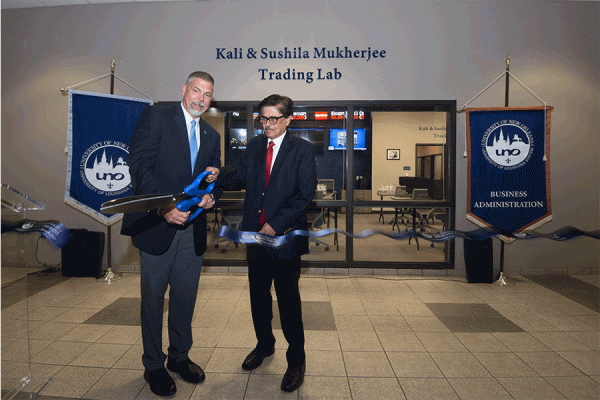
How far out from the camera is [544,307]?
3678 millimetres

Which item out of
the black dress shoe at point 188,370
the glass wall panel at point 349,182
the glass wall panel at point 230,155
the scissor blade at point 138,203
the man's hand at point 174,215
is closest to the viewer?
the scissor blade at point 138,203

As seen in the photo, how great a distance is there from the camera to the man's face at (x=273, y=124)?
7.09 feet

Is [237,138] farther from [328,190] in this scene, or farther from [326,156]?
[328,190]

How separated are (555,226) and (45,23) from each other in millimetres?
7614

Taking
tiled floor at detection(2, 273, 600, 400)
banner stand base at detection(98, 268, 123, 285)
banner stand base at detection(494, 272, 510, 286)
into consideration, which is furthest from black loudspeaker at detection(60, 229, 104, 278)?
banner stand base at detection(494, 272, 510, 286)

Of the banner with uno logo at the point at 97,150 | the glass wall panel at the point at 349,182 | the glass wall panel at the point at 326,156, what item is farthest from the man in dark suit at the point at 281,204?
the banner with uno logo at the point at 97,150

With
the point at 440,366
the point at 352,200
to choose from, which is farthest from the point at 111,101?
the point at 440,366

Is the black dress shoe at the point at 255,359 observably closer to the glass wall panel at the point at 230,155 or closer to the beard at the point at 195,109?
the beard at the point at 195,109

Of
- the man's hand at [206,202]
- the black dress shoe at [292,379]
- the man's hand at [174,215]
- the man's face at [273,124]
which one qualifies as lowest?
the black dress shoe at [292,379]

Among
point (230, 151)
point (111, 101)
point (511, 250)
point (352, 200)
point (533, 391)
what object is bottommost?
point (533, 391)

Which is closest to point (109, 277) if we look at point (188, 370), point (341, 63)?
point (188, 370)

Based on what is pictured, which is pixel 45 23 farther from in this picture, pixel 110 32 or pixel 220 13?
pixel 220 13

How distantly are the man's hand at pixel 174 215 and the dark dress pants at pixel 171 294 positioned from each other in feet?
0.98

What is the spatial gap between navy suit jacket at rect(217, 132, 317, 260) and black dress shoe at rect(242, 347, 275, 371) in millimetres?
823
